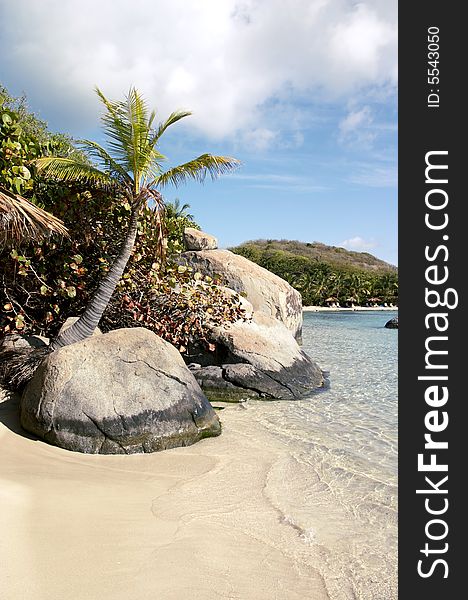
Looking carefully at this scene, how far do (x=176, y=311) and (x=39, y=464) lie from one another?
5369mm

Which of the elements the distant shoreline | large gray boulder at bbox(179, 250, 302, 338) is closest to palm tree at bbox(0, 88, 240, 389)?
large gray boulder at bbox(179, 250, 302, 338)

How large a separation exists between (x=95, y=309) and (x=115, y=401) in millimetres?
2335

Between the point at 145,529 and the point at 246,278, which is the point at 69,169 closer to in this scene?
the point at 145,529

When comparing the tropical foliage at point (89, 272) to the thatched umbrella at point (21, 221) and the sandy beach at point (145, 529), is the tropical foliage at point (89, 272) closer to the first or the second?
the thatched umbrella at point (21, 221)

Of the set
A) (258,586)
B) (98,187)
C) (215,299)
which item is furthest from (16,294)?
(258,586)

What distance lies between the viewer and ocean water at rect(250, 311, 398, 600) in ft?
12.6

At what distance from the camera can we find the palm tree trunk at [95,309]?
8.08 m

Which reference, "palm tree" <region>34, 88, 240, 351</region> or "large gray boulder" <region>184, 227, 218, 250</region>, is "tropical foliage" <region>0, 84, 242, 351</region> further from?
"large gray boulder" <region>184, 227, 218, 250</region>

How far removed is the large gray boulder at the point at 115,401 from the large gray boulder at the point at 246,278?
294 inches

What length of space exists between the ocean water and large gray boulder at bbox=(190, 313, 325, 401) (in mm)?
492

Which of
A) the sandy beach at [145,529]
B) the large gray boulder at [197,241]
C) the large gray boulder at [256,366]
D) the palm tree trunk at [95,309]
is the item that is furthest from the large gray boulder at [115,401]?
the large gray boulder at [197,241]

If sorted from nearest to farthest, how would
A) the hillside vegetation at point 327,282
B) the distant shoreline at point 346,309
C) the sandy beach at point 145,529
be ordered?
1. the sandy beach at point 145,529
2. the distant shoreline at point 346,309
3. the hillside vegetation at point 327,282

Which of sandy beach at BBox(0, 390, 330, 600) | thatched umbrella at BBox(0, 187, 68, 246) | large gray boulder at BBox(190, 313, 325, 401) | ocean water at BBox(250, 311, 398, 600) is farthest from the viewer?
large gray boulder at BBox(190, 313, 325, 401)

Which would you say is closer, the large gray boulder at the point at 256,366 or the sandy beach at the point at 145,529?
the sandy beach at the point at 145,529
